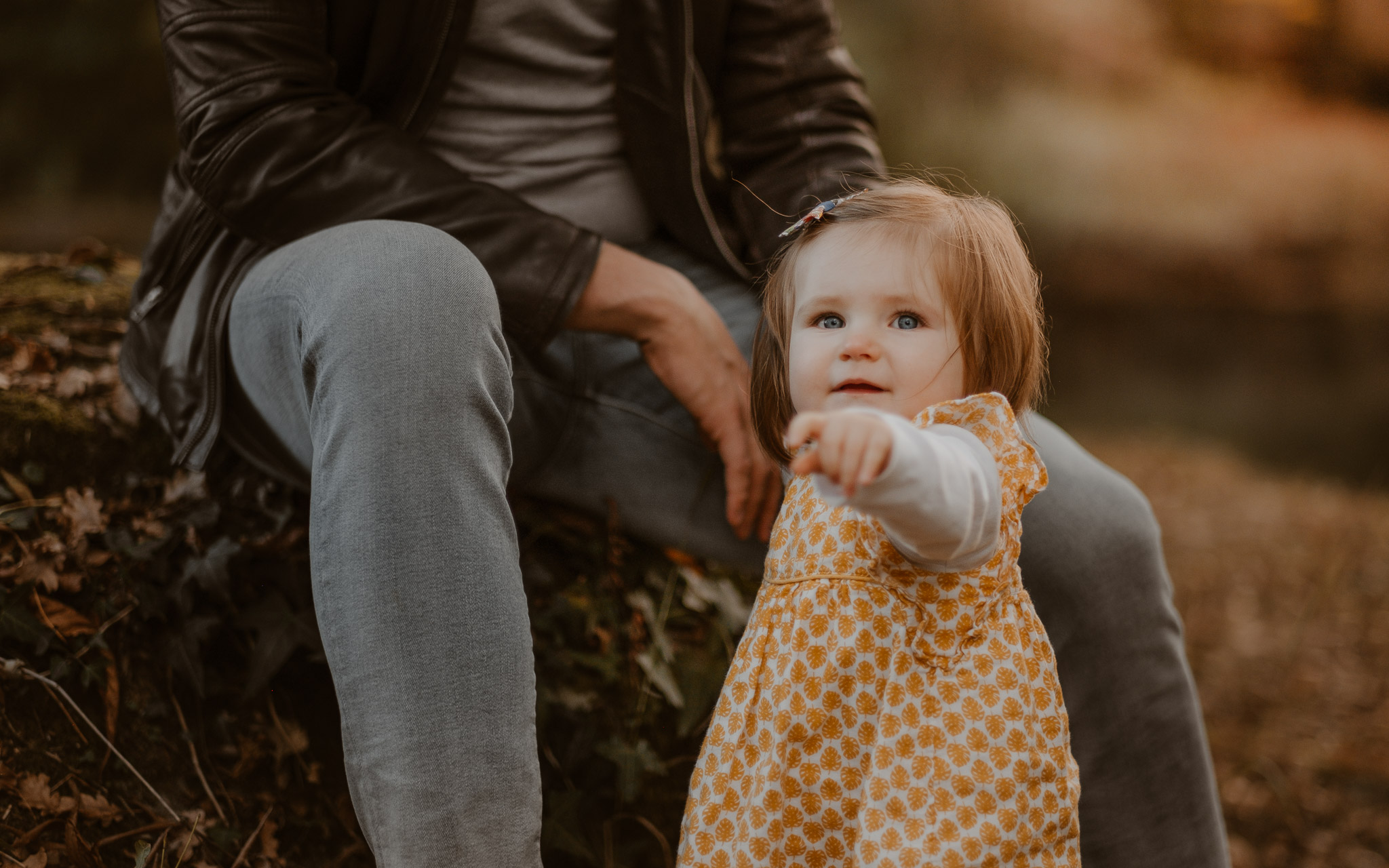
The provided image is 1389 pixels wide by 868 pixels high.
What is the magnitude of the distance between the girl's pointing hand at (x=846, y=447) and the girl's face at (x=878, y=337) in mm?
247

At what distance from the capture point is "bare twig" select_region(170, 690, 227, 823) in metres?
1.28

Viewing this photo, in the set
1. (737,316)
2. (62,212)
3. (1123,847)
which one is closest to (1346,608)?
(1123,847)

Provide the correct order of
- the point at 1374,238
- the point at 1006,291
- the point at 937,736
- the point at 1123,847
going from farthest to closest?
1. the point at 1374,238
2. the point at 1123,847
3. the point at 1006,291
4. the point at 937,736

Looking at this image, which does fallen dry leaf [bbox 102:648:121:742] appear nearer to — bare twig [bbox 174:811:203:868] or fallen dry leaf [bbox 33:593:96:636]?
fallen dry leaf [bbox 33:593:96:636]

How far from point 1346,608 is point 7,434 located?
16.3 ft

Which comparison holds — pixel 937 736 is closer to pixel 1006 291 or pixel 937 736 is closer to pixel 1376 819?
pixel 1006 291

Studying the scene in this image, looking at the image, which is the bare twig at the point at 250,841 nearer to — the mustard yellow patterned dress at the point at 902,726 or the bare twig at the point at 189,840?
the bare twig at the point at 189,840

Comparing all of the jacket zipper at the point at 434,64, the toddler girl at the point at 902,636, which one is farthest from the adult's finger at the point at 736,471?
the jacket zipper at the point at 434,64

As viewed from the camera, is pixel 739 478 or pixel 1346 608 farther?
pixel 1346 608

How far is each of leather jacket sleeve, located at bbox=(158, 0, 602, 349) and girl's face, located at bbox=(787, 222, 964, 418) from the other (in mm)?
336

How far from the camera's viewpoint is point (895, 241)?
1055mm

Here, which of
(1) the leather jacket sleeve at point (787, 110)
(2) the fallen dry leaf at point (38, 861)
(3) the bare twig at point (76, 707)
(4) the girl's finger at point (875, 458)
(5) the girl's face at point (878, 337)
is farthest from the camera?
(1) the leather jacket sleeve at point (787, 110)

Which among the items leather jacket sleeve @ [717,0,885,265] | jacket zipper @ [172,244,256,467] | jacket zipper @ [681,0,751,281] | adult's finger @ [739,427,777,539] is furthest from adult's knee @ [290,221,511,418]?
leather jacket sleeve @ [717,0,885,265]

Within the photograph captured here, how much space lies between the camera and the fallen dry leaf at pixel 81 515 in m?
1.42
